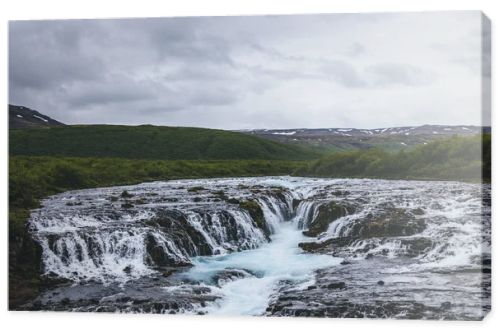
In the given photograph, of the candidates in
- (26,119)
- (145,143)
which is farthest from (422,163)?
(26,119)

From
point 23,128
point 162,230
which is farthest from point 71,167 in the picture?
point 162,230

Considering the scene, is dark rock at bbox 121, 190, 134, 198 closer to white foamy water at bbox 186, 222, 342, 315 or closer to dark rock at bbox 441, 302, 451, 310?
white foamy water at bbox 186, 222, 342, 315

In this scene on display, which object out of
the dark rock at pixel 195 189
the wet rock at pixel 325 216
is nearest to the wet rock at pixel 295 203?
the wet rock at pixel 325 216

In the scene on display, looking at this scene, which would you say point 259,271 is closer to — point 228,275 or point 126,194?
point 228,275

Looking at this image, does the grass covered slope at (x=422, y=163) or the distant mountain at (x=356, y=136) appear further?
the distant mountain at (x=356, y=136)

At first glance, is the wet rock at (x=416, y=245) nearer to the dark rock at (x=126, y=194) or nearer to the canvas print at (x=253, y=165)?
the canvas print at (x=253, y=165)
